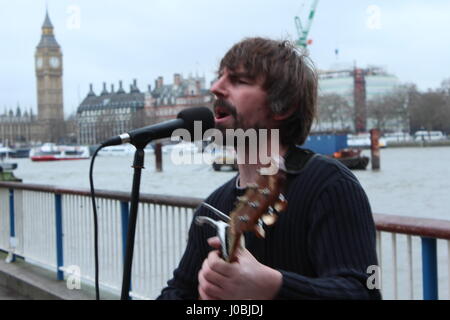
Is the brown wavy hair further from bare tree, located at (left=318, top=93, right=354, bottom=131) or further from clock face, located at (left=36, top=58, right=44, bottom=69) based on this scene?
clock face, located at (left=36, top=58, right=44, bottom=69)

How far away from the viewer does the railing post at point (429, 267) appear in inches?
105

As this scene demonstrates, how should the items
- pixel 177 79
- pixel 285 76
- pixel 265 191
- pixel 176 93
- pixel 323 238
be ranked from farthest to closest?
pixel 177 79 < pixel 176 93 < pixel 285 76 < pixel 323 238 < pixel 265 191

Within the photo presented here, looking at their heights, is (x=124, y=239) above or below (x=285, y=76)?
below

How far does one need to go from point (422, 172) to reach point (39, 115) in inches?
4486

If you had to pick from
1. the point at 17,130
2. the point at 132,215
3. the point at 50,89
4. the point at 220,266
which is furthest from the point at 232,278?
the point at 17,130

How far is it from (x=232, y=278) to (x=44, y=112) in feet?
465

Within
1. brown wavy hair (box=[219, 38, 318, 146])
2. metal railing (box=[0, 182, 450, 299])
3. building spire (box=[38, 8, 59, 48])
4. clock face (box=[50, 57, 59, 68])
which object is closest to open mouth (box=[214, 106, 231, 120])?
brown wavy hair (box=[219, 38, 318, 146])

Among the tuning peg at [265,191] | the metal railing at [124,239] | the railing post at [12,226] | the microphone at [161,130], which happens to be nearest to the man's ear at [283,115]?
the microphone at [161,130]

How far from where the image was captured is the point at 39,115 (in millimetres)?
140000

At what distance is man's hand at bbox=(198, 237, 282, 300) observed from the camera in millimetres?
1218

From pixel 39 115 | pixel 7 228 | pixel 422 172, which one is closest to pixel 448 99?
pixel 422 172

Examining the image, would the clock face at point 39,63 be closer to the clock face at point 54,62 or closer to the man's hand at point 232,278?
the clock face at point 54,62

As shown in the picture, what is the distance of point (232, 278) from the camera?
1.22 metres

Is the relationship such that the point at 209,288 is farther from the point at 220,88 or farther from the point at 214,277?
the point at 220,88
